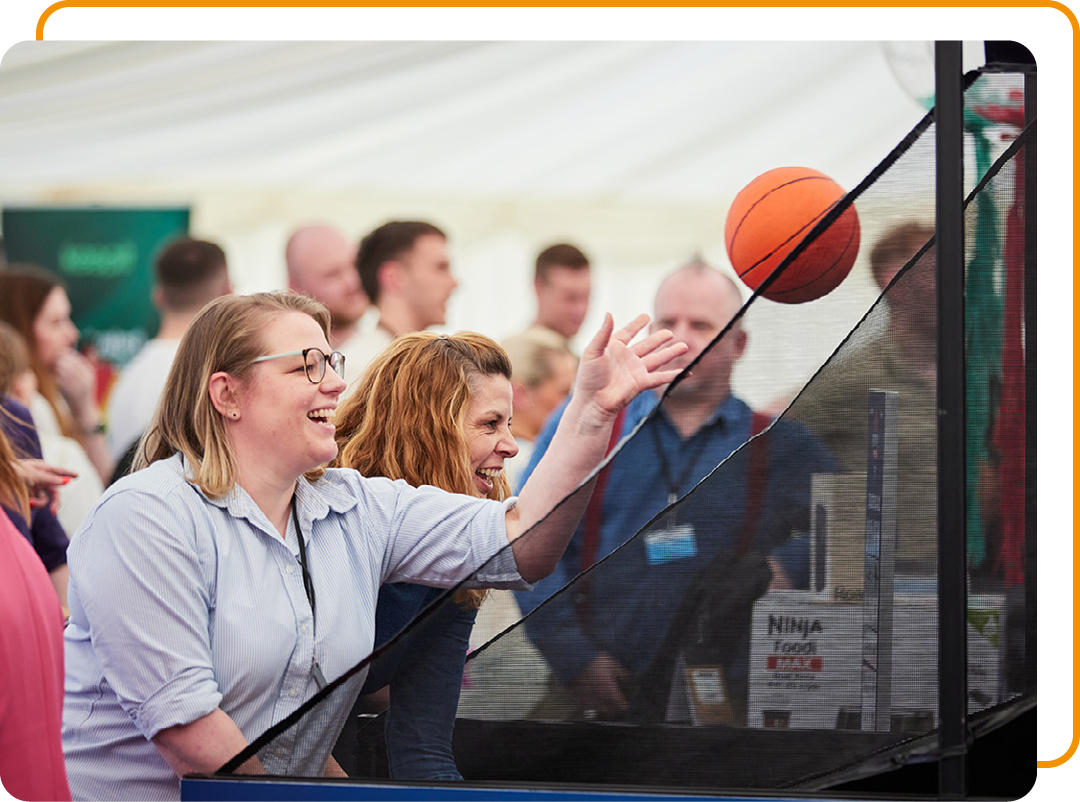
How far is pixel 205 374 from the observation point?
188 centimetres

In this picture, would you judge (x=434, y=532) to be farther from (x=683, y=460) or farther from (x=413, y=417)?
(x=683, y=460)

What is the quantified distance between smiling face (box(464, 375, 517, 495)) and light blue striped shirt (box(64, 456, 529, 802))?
525mm

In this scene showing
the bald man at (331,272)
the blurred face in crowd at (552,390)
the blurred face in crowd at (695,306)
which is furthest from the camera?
the bald man at (331,272)

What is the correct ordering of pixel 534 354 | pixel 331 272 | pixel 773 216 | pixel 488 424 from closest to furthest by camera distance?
pixel 773 216 < pixel 488 424 < pixel 534 354 < pixel 331 272

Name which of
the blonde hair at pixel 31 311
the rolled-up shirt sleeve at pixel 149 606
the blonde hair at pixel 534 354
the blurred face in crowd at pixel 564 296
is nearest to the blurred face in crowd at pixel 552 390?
the blonde hair at pixel 534 354

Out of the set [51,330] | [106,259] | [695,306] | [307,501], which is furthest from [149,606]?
[106,259]

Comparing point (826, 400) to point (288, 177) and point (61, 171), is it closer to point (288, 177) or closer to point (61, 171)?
point (288, 177)

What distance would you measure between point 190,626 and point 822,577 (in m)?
0.90

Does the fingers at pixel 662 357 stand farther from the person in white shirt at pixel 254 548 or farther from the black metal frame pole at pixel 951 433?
the black metal frame pole at pixel 951 433

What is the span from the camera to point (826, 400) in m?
1.57

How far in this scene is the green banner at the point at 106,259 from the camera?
460 cm

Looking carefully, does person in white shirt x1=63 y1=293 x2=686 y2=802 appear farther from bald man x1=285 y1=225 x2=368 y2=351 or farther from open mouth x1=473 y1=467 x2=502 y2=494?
bald man x1=285 y1=225 x2=368 y2=351

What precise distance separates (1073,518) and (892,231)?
50 cm

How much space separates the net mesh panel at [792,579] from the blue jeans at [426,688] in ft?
0.04
